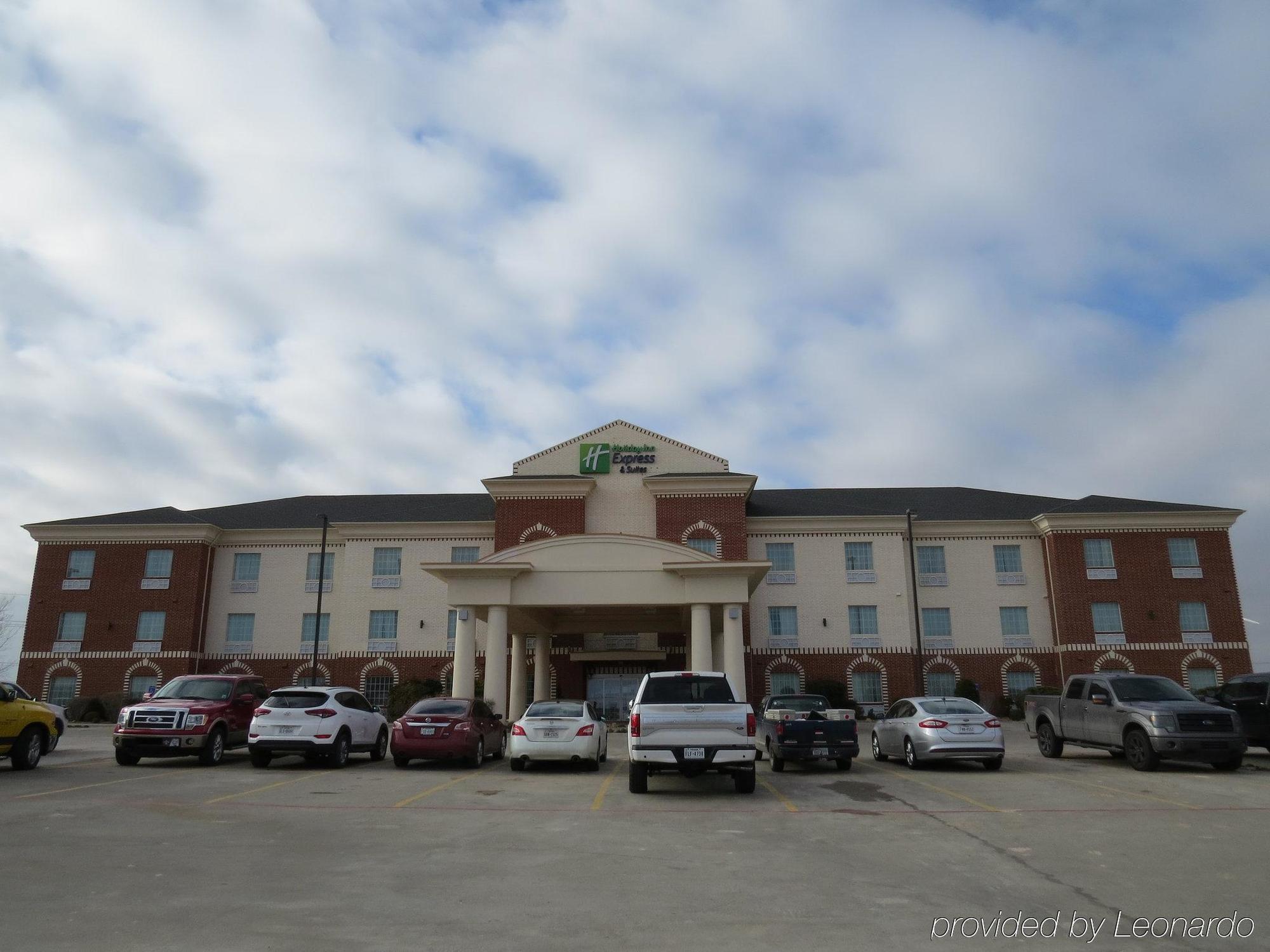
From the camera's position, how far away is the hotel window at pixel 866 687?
4047 centimetres

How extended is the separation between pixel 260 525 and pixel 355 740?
1123 inches

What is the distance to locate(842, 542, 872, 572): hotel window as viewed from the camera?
42.2 meters

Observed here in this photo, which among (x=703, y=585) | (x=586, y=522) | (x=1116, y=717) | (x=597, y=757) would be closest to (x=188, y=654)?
(x=586, y=522)

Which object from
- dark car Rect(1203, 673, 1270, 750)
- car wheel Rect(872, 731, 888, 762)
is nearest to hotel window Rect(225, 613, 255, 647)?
car wheel Rect(872, 731, 888, 762)

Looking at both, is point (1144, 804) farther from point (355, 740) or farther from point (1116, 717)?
point (355, 740)

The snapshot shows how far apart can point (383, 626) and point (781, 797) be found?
3157 cm

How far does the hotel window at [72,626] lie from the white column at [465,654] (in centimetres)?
2449

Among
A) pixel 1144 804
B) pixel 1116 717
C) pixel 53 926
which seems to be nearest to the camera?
pixel 53 926

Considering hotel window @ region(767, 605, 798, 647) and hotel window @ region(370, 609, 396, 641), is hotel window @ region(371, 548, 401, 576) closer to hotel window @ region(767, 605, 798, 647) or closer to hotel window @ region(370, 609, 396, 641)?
hotel window @ region(370, 609, 396, 641)

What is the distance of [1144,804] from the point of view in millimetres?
12648

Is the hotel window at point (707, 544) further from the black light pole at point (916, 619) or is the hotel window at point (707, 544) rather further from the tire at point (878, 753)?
the tire at point (878, 753)

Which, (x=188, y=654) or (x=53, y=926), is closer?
(x=53, y=926)

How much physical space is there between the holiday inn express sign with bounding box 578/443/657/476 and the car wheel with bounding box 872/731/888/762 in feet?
74.5

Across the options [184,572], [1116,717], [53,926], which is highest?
[184,572]
